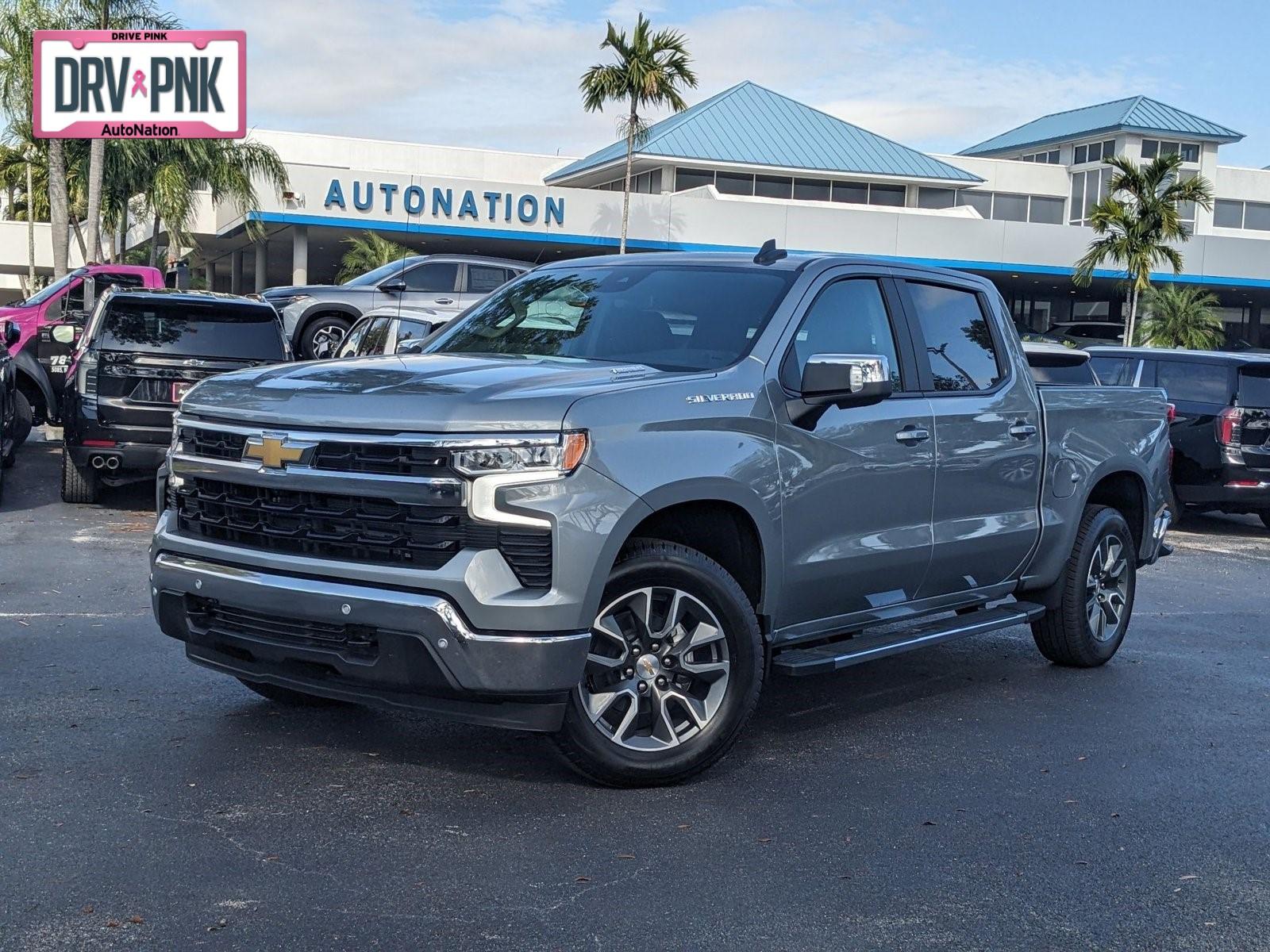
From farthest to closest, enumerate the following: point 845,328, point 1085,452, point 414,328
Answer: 1. point 414,328
2. point 1085,452
3. point 845,328

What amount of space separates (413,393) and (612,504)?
0.78 metres

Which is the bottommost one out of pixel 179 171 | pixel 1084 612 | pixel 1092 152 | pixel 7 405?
pixel 1084 612

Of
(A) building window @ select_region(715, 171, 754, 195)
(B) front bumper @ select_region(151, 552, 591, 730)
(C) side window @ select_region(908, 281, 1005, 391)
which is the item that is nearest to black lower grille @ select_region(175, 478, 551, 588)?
(B) front bumper @ select_region(151, 552, 591, 730)

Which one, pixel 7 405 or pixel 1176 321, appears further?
pixel 1176 321

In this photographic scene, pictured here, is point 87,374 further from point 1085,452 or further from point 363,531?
point 1085,452

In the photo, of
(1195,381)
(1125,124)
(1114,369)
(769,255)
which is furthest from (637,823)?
(1125,124)

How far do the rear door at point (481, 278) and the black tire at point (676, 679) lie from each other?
15.7 m

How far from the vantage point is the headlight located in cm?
475

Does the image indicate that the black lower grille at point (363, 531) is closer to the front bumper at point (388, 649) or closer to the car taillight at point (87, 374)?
the front bumper at point (388, 649)

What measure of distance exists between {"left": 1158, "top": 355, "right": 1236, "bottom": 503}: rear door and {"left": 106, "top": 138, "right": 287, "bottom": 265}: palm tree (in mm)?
23245

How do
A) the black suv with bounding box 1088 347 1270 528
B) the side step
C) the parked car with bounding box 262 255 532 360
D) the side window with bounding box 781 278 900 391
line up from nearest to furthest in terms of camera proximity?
the side step < the side window with bounding box 781 278 900 391 < the black suv with bounding box 1088 347 1270 528 < the parked car with bounding box 262 255 532 360

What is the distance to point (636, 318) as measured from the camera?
611 centimetres

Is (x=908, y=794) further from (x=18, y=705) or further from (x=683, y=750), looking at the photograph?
(x=18, y=705)

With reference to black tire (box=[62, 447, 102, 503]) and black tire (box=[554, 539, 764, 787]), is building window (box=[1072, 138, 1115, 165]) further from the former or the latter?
black tire (box=[554, 539, 764, 787])
